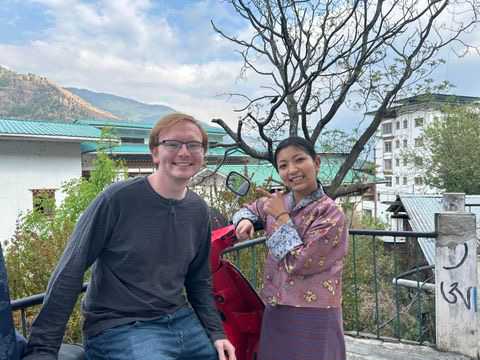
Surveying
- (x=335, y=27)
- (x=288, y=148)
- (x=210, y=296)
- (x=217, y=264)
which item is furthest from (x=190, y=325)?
(x=335, y=27)

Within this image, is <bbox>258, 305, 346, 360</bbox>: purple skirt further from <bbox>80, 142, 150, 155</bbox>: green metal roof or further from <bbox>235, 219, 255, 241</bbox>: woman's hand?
<bbox>80, 142, 150, 155</bbox>: green metal roof

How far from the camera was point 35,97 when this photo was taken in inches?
1667

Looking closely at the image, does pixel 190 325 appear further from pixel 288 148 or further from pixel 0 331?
pixel 288 148

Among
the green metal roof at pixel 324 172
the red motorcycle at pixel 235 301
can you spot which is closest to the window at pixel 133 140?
the green metal roof at pixel 324 172

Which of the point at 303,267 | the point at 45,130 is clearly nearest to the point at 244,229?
the point at 303,267

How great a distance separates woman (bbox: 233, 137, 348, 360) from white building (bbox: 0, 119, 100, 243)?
11.2 meters

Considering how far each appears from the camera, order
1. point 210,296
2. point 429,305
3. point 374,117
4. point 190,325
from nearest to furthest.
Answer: point 190,325 < point 210,296 < point 429,305 < point 374,117

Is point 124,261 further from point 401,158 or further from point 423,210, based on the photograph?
point 401,158

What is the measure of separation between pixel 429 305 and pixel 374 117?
10.5ft

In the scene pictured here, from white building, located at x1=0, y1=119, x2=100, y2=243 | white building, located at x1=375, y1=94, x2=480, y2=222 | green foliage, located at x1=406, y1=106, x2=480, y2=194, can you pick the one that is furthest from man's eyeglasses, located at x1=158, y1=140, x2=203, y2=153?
green foliage, located at x1=406, y1=106, x2=480, y2=194

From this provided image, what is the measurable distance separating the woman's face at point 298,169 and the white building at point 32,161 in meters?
11.3

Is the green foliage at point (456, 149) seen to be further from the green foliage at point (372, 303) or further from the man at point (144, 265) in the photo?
the man at point (144, 265)

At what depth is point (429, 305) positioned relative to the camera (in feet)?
21.0

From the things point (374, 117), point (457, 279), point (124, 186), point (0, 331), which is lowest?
point (457, 279)
